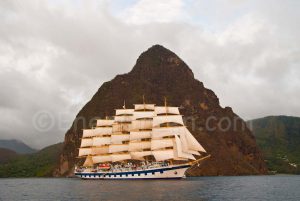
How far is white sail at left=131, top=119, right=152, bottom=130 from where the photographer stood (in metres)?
166

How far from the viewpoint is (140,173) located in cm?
15312

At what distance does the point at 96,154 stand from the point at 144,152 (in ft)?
98.6

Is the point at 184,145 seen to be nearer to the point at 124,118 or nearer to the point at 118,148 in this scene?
the point at 118,148

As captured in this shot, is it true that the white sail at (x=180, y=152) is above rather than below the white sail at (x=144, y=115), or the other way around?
below

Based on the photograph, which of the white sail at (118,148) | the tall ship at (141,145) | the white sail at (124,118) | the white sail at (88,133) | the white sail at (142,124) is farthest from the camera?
the white sail at (88,133)

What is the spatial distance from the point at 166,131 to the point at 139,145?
14652 millimetres

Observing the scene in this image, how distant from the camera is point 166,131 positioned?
15650cm

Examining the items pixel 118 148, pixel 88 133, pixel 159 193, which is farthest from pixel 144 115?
pixel 159 193

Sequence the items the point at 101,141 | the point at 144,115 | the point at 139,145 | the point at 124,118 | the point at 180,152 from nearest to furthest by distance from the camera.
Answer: the point at 180,152, the point at 139,145, the point at 144,115, the point at 124,118, the point at 101,141

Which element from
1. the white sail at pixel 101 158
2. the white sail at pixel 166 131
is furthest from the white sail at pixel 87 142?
the white sail at pixel 166 131

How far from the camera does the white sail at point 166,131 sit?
15438 centimetres

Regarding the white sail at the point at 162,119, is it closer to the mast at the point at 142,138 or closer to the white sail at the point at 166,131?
the mast at the point at 142,138

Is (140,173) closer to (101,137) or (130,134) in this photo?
(130,134)

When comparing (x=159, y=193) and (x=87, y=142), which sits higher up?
(x=87, y=142)
